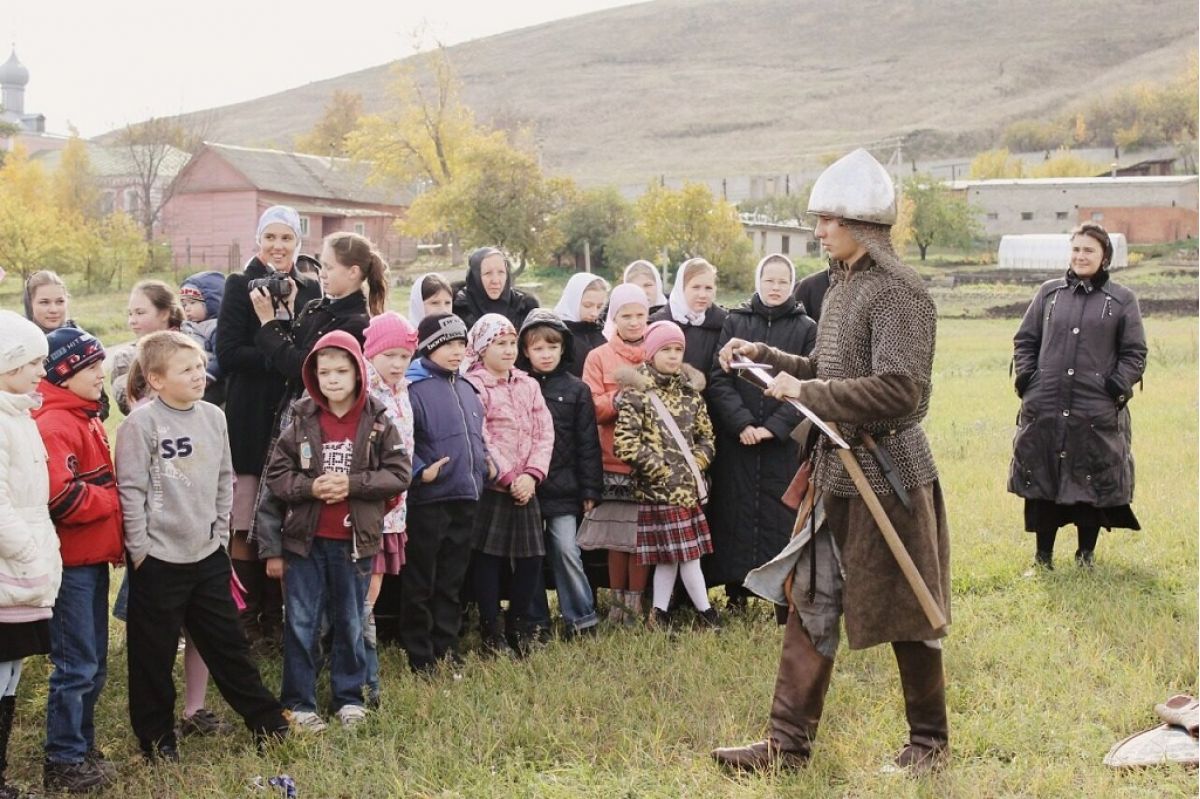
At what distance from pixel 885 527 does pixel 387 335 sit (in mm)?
2572

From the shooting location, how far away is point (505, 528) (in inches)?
252

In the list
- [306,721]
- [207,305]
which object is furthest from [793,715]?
[207,305]

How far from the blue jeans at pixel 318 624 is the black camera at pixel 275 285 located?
4.39 feet

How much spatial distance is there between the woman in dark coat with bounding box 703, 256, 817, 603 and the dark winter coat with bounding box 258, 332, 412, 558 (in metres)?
2.21

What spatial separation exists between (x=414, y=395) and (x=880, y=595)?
2.58 meters

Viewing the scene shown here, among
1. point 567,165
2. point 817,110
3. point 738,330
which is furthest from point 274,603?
point 817,110

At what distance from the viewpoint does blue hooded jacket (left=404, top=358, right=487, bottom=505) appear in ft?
19.5

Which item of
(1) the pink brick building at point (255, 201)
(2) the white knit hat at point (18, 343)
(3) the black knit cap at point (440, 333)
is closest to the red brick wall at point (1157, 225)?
(1) the pink brick building at point (255, 201)

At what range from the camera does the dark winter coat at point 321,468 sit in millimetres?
5258

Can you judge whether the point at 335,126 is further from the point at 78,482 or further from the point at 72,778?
the point at 72,778

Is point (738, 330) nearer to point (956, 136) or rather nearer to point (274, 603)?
point (274, 603)

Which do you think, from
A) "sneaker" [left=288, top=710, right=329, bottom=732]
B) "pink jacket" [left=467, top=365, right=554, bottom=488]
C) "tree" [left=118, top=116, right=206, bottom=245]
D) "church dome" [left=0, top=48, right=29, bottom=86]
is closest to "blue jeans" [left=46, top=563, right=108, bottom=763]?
"sneaker" [left=288, top=710, right=329, bottom=732]

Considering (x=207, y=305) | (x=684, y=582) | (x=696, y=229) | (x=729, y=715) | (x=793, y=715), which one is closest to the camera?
(x=793, y=715)

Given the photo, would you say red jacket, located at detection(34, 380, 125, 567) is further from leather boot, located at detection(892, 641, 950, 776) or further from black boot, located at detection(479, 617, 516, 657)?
leather boot, located at detection(892, 641, 950, 776)
